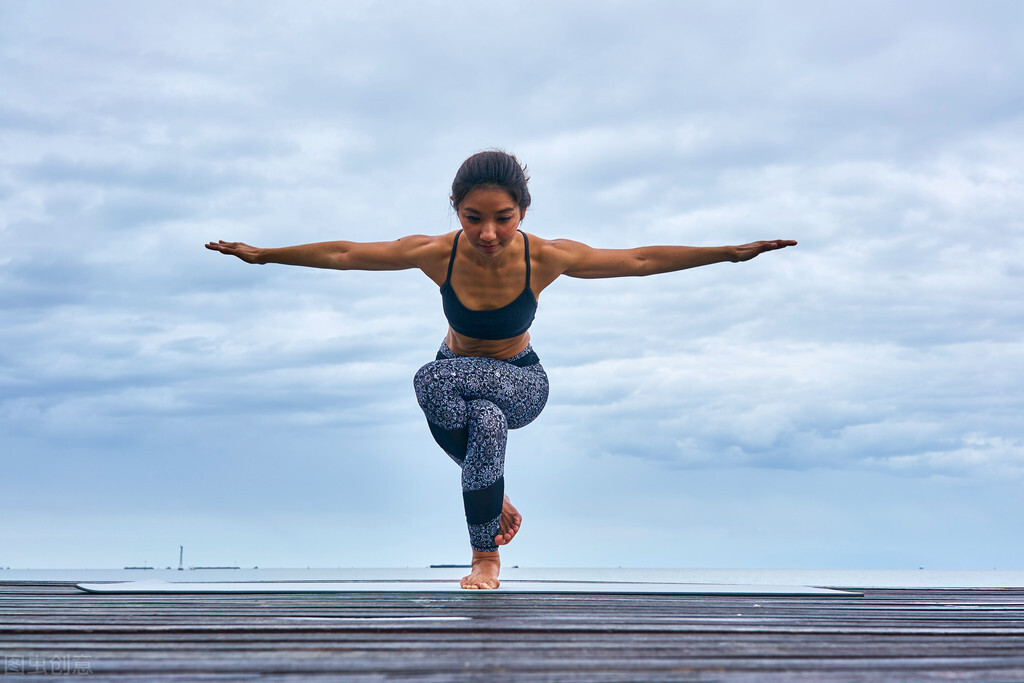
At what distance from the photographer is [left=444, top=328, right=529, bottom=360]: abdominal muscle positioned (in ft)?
22.9

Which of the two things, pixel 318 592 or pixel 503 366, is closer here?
pixel 318 592

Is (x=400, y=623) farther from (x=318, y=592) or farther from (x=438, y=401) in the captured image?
(x=438, y=401)

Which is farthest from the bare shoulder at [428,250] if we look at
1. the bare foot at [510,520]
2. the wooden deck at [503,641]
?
the wooden deck at [503,641]

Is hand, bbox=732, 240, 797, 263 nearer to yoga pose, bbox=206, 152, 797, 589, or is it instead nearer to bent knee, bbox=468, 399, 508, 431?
yoga pose, bbox=206, 152, 797, 589

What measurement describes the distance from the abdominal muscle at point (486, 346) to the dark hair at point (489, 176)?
1.15m

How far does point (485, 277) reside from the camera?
665 cm

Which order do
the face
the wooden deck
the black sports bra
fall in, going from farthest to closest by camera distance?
1. the black sports bra
2. the face
3. the wooden deck

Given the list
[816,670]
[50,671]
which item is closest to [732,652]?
[816,670]

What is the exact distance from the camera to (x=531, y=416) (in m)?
7.23

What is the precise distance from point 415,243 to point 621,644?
→ 469cm

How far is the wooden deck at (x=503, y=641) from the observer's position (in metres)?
1.97

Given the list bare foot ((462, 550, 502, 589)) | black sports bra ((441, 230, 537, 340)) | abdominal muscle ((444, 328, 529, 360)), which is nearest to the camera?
bare foot ((462, 550, 502, 589))

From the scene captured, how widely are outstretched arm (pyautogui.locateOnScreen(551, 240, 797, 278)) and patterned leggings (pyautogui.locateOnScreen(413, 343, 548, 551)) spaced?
3.16 feet

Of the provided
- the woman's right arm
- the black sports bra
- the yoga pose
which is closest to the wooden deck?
the yoga pose
